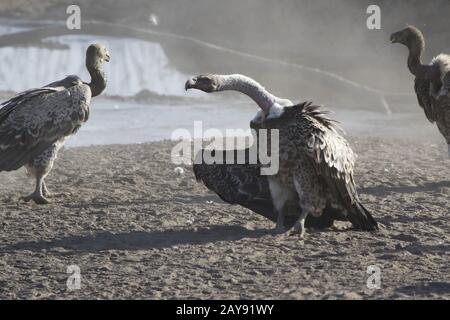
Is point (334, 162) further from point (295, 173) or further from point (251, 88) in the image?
point (251, 88)

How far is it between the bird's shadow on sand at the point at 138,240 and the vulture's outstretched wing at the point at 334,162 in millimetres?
709

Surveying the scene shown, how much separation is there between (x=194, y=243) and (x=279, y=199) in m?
0.78

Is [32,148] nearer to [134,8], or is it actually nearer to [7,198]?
[7,198]

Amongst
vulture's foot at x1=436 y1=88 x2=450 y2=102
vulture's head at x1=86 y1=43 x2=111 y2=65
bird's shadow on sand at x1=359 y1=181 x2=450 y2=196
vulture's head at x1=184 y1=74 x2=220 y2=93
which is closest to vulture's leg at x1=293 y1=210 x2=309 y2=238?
vulture's head at x1=184 y1=74 x2=220 y2=93

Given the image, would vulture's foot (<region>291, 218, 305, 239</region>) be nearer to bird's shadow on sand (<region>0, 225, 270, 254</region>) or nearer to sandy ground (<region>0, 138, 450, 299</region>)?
sandy ground (<region>0, 138, 450, 299</region>)

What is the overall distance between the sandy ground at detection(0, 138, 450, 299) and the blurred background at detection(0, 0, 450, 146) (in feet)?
12.1

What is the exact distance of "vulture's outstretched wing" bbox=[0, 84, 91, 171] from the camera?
27.2 ft

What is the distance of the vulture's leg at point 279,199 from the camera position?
23.3 ft

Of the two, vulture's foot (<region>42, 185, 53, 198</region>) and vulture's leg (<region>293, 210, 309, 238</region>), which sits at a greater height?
vulture's foot (<region>42, 185, 53, 198</region>)

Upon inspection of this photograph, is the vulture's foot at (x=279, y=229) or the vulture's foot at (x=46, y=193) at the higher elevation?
the vulture's foot at (x=46, y=193)

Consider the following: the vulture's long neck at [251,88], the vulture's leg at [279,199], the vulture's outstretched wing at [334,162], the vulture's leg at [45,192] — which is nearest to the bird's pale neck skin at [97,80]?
the vulture's leg at [45,192]

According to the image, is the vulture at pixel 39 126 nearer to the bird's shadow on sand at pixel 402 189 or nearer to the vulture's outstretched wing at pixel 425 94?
the bird's shadow on sand at pixel 402 189

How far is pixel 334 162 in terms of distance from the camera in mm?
6871

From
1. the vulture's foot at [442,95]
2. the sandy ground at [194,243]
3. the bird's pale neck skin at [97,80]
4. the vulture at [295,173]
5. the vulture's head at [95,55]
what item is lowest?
the sandy ground at [194,243]
